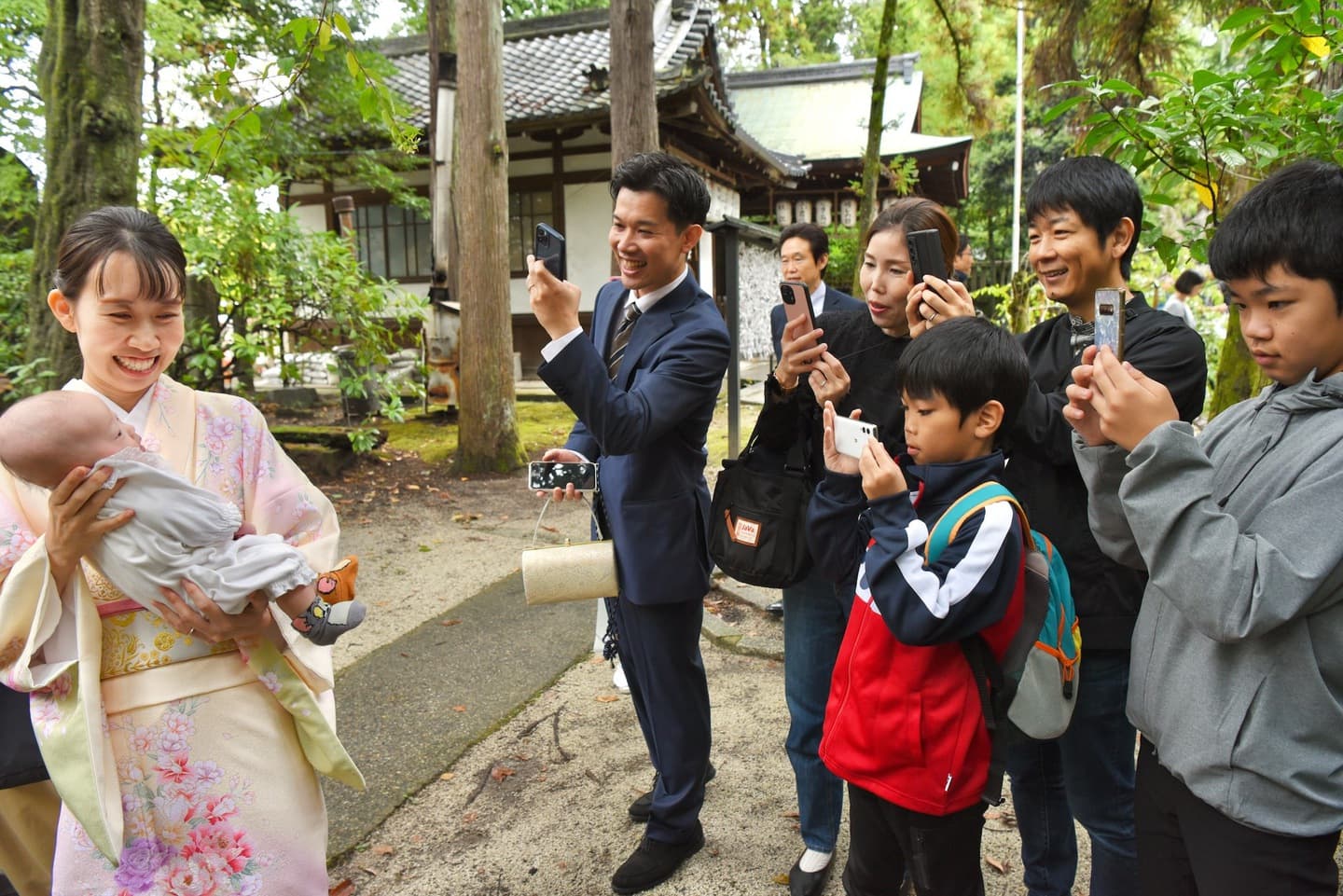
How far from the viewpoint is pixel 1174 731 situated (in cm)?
141

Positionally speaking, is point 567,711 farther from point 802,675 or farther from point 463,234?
point 463,234

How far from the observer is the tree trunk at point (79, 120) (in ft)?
12.9

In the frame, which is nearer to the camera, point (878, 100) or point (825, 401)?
point (825, 401)

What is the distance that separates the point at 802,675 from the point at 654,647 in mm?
430

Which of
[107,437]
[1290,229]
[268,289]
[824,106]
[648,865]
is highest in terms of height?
[824,106]

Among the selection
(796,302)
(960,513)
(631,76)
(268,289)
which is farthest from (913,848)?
(268,289)

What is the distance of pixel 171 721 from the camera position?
63.3 inches

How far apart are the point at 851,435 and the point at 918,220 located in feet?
2.15

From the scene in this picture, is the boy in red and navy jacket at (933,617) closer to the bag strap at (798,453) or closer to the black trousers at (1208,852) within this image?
the black trousers at (1208,852)

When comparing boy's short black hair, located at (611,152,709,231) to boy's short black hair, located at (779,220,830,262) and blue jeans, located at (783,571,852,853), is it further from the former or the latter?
boy's short black hair, located at (779,220,830,262)

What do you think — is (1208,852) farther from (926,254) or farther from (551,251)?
(551,251)

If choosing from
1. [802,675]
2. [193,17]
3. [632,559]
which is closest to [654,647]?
[632,559]

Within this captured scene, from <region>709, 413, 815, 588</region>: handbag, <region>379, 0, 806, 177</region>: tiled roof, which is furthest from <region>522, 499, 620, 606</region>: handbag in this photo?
<region>379, 0, 806, 177</region>: tiled roof

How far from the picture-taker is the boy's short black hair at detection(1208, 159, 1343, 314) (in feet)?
4.09
